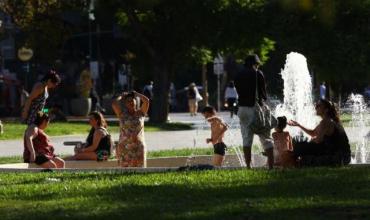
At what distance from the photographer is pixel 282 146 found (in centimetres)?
1391

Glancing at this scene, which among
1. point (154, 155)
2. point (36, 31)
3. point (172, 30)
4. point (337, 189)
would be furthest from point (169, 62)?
point (337, 189)

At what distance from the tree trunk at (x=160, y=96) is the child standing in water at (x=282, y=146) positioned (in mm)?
23280

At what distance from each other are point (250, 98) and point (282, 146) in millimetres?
963

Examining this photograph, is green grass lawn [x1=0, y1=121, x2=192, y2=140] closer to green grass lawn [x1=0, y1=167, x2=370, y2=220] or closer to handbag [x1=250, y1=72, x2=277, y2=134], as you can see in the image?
handbag [x1=250, y1=72, x2=277, y2=134]

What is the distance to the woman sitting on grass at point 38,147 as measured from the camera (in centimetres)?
1479

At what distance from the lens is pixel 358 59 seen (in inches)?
1694

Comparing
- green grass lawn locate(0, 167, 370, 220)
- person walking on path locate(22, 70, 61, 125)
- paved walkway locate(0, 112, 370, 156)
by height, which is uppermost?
person walking on path locate(22, 70, 61, 125)

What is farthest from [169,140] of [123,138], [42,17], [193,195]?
[193,195]

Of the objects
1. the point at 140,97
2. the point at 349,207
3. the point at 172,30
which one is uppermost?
the point at 172,30

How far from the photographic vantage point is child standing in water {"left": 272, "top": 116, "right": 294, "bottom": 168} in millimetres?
13461

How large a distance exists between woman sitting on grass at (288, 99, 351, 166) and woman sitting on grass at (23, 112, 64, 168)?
3821 millimetres

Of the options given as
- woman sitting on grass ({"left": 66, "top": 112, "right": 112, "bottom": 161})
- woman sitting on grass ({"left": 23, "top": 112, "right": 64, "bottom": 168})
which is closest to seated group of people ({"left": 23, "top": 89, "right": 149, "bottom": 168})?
woman sitting on grass ({"left": 23, "top": 112, "right": 64, "bottom": 168})

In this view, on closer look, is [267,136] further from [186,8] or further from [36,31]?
[36,31]

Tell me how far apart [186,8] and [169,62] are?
3.12m
